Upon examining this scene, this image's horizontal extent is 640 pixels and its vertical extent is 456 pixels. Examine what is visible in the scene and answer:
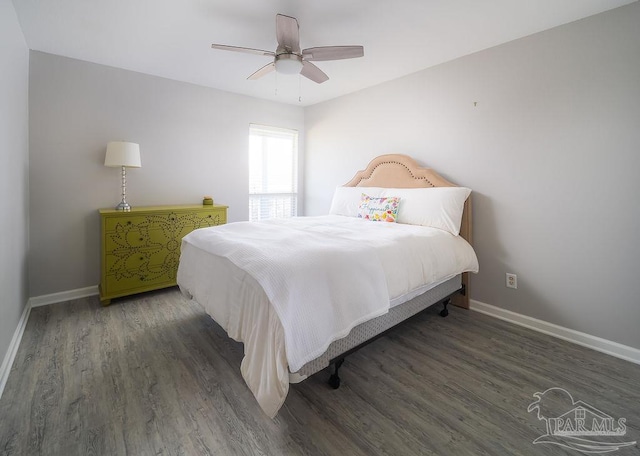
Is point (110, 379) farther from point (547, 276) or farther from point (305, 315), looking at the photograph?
point (547, 276)

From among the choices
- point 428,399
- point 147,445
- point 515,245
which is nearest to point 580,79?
point 515,245

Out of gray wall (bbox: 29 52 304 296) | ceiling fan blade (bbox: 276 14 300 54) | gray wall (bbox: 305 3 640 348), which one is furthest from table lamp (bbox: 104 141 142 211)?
gray wall (bbox: 305 3 640 348)

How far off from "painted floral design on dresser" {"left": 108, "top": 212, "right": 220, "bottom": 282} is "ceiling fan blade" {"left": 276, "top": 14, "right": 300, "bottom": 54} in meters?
2.09

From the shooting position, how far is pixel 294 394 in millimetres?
1699

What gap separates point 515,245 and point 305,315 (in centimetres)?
220

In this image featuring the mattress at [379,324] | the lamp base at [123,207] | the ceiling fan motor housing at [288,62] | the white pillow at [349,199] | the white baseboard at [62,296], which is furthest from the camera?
the white pillow at [349,199]

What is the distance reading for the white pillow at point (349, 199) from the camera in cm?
347

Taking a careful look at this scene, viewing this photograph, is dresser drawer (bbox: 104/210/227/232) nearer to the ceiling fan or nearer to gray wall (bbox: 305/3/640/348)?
the ceiling fan

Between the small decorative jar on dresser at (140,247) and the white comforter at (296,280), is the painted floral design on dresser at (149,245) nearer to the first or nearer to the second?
the small decorative jar on dresser at (140,247)

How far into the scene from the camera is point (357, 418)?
152 cm
